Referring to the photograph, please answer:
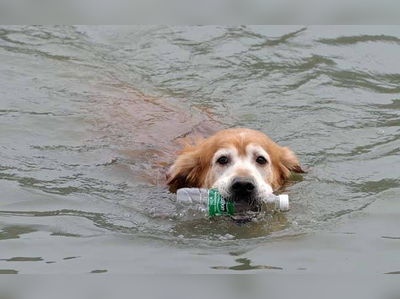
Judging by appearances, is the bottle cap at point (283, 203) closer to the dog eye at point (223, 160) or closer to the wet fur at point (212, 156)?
the wet fur at point (212, 156)

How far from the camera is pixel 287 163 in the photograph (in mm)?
7922

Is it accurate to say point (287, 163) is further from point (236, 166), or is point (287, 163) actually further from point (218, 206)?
point (218, 206)

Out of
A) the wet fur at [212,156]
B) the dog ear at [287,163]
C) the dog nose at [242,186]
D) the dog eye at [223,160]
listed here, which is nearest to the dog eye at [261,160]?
the wet fur at [212,156]

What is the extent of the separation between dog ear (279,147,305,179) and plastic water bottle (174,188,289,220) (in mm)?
807

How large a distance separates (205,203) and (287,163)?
1210 mm

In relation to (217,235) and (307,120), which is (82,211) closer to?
(217,235)

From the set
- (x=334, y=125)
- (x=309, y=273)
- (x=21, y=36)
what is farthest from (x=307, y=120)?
(x=21, y=36)

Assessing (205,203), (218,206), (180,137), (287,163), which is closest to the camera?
(218,206)

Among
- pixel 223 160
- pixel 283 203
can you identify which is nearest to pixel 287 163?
pixel 223 160

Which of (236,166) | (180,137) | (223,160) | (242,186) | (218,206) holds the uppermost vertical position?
(180,137)

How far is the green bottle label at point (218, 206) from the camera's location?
6.92 meters

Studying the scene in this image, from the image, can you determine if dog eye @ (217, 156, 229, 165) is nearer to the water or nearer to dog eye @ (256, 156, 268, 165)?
dog eye @ (256, 156, 268, 165)

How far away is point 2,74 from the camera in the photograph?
10.5 metres
